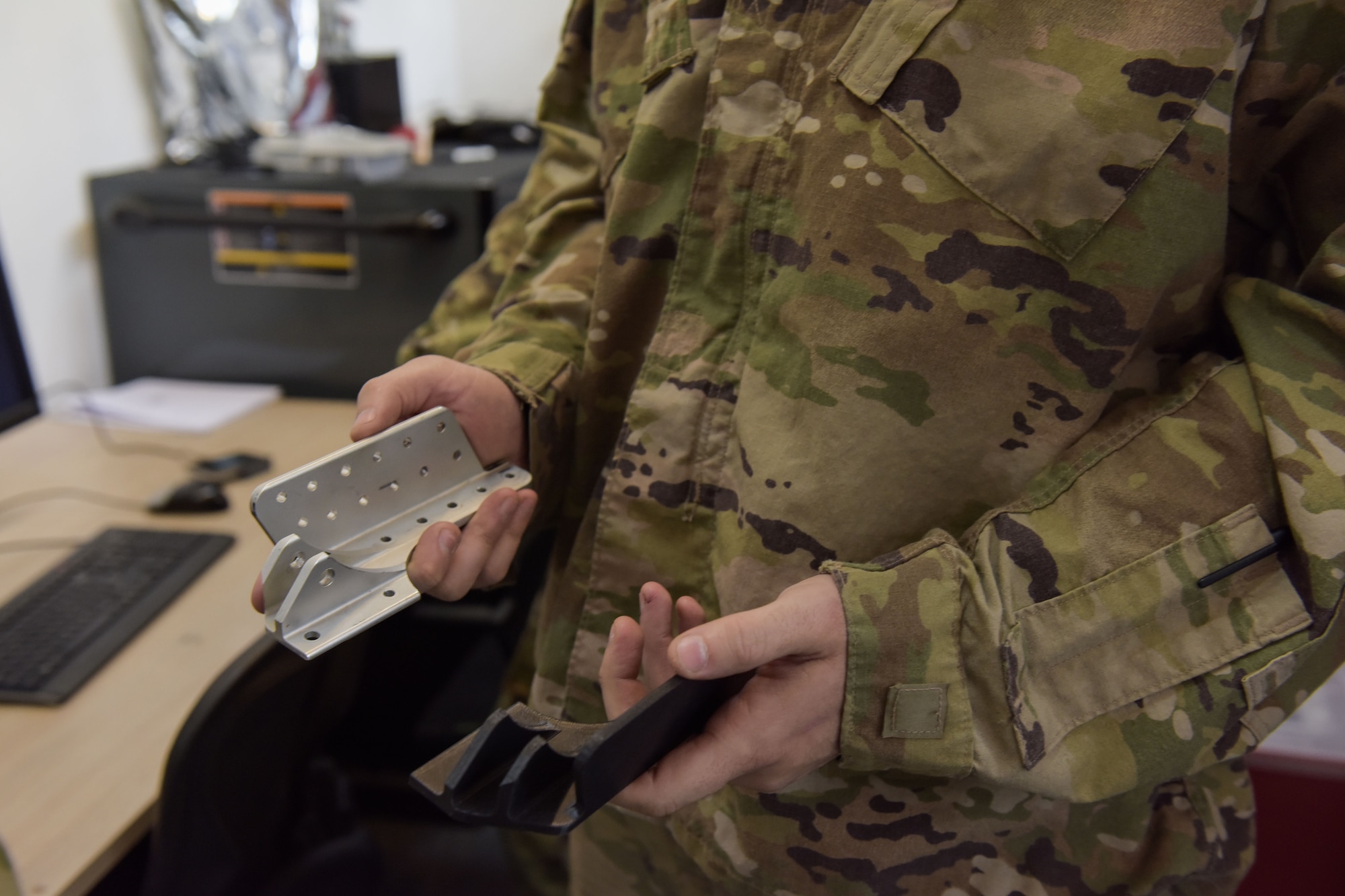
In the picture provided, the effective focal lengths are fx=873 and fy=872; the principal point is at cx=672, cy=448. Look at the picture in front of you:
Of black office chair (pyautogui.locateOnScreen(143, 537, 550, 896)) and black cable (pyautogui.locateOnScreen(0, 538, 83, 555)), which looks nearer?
black office chair (pyautogui.locateOnScreen(143, 537, 550, 896))

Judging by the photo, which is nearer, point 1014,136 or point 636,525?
point 1014,136

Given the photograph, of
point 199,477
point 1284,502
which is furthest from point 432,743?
point 1284,502

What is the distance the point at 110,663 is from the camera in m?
0.82

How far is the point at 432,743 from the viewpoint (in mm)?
1563

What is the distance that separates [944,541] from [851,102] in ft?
0.86

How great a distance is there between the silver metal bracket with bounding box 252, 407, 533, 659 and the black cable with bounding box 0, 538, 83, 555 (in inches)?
26.5

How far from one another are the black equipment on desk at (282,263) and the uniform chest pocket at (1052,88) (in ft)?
2.88

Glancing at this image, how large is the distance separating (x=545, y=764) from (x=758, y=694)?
0.12 m

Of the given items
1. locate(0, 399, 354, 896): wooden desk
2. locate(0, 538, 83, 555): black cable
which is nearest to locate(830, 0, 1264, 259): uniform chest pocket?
locate(0, 399, 354, 896): wooden desk

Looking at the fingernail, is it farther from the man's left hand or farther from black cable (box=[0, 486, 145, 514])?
black cable (box=[0, 486, 145, 514])

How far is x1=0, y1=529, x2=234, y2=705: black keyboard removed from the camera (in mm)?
784

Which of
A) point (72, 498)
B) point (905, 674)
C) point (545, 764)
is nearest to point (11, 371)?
point (72, 498)

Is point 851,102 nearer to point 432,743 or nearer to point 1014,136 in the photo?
point 1014,136

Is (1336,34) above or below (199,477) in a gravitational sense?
above
